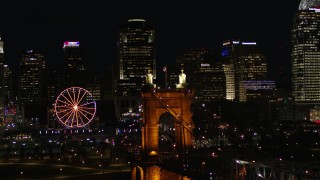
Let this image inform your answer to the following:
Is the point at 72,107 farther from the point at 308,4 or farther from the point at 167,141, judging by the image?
the point at 308,4

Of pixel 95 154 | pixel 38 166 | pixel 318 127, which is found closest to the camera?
pixel 38 166

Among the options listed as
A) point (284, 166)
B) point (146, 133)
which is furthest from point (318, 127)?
point (284, 166)

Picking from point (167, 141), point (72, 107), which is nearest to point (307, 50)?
point (72, 107)

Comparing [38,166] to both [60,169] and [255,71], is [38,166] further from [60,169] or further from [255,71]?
[255,71]

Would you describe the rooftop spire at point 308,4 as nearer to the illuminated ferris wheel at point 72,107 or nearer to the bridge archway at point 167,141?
the bridge archway at point 167,141

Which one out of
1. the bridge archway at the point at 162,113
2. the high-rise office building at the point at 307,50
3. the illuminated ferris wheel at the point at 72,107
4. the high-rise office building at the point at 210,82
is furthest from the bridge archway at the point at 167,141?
the high-rise office building at the point at 307,50

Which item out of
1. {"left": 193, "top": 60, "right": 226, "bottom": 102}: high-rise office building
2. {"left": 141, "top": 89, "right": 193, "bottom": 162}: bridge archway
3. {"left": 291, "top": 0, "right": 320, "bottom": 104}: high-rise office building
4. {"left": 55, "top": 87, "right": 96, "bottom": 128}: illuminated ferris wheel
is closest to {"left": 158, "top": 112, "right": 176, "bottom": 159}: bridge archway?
{"left": 141, "top": 89, "right": 193, "bottom": 162}: bridge archway

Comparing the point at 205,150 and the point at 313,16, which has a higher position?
the point at 313,16

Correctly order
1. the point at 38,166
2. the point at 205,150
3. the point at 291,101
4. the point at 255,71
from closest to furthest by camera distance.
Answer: the point at 205,150, the point at 38,166, the point at 291,101, the point at 255,71
